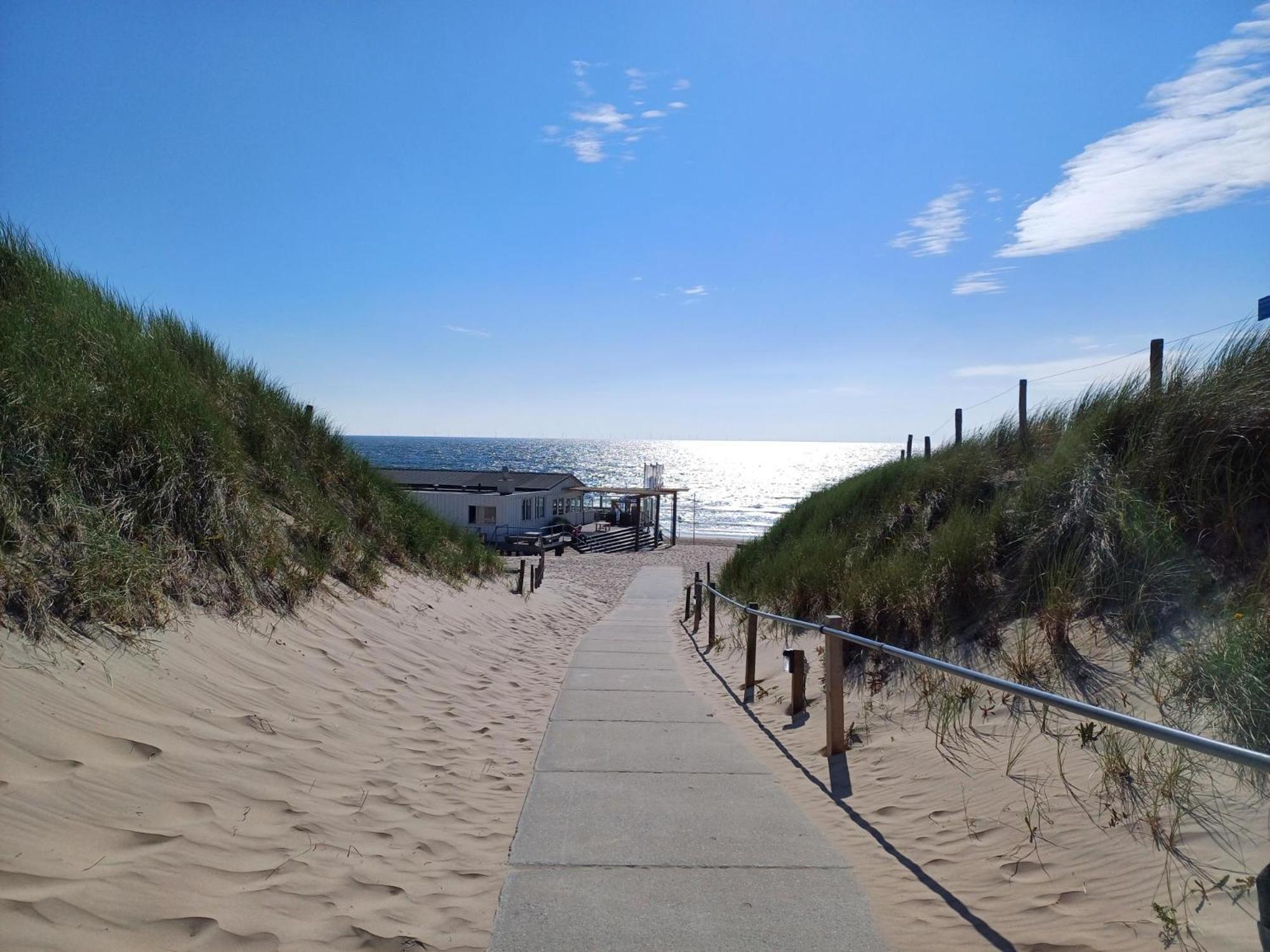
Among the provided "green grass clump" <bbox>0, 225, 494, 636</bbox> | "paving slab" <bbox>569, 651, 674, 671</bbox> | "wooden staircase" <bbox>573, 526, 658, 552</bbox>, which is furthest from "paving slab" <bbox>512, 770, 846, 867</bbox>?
"wooden staircase" <bbox>573, 526, 658, 552</bbox>

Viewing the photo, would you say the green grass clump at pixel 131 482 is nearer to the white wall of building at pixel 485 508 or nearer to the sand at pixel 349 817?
the sand at pixel 349 817

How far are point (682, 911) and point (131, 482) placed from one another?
18.2 feet

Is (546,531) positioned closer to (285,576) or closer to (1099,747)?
(285,576)

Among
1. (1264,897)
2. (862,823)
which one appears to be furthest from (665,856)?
(1264,897)

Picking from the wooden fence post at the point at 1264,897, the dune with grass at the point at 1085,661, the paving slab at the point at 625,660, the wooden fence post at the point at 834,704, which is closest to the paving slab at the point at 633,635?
the paving slab at the point at 625,660

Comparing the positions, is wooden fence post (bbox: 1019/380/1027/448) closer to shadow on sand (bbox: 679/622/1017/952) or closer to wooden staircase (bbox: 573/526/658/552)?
shadow on sand (bbox: 679/622/1017/952)

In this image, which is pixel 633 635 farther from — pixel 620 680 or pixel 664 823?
pixel 664 823

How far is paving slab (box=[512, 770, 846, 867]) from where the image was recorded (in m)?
4.00

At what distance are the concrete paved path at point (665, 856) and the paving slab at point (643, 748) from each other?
0.02 meters

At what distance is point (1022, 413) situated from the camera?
11.4 meters

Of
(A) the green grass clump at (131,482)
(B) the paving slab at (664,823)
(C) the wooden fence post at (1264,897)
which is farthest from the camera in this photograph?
(A) the green grass clump at (131,482)

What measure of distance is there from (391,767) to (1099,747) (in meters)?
4.24

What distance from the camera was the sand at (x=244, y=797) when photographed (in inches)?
116

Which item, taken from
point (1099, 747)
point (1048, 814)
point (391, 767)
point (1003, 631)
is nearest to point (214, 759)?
point (391, 767)
